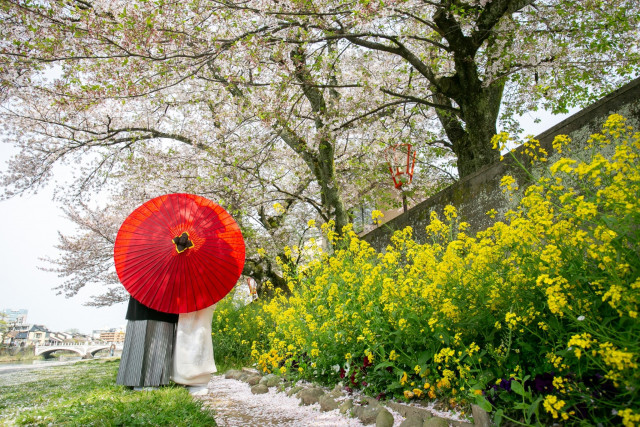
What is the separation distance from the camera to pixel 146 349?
14.7 feet

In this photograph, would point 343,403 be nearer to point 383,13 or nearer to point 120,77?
point 383,13

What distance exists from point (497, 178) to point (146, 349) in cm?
457

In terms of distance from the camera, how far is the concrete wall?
12.1ft

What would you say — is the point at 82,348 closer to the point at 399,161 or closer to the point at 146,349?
the point at 399,161

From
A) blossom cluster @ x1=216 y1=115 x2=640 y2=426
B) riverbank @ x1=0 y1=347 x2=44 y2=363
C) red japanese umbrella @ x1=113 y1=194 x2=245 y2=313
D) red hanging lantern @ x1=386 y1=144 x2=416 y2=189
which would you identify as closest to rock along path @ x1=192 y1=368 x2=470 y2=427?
blossom cluster @ x1=216 y1=115 x2=640 y2=426

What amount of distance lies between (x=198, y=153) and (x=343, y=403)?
8.22m

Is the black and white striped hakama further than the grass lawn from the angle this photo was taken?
Yes

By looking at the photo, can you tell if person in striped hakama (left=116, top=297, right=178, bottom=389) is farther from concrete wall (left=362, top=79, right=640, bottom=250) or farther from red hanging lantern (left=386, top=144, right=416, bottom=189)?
red hanging lantern (left=386, top=144, right=416, bottom=189)

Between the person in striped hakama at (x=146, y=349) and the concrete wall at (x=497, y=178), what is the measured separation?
3.01 m

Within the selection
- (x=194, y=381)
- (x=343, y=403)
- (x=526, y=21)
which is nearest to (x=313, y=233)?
(x=526, y=21)

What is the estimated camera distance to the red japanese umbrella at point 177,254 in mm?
4379

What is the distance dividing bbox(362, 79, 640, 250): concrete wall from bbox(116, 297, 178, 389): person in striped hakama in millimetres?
3012

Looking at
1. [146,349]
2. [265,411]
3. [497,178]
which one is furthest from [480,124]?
[146,349]

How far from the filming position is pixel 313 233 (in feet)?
52.3
